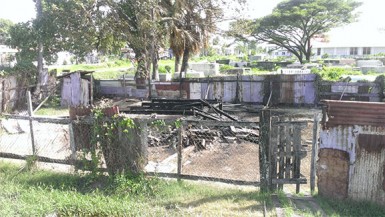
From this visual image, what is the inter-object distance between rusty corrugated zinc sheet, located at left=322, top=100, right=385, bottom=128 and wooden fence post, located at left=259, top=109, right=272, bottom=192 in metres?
0.85

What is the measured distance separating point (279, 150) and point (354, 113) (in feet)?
3.91

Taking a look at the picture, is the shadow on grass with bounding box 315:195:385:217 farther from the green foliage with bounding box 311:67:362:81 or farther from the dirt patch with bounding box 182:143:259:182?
the green foliage with bounding box 311:67:362:81

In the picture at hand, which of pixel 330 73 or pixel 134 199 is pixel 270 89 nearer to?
pixel 330 73

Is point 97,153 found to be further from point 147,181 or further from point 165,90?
point 165,90

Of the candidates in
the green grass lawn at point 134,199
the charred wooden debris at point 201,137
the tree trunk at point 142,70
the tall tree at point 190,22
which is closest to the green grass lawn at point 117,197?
the green grass lawn at point 134,199

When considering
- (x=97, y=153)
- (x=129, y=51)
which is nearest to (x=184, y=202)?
(x=97, y=153)

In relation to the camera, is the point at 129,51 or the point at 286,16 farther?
the point at 286,16

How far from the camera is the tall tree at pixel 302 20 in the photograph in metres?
41.4

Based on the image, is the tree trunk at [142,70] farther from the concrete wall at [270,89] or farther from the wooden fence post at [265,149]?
the wooden fence post at [265,149]

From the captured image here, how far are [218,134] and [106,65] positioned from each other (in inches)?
1692

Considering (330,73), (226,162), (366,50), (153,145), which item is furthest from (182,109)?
(366,50)

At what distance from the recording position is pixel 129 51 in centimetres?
2448

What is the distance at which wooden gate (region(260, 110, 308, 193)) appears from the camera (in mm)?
5121

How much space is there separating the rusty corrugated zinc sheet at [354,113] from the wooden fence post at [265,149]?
0.85 metres
